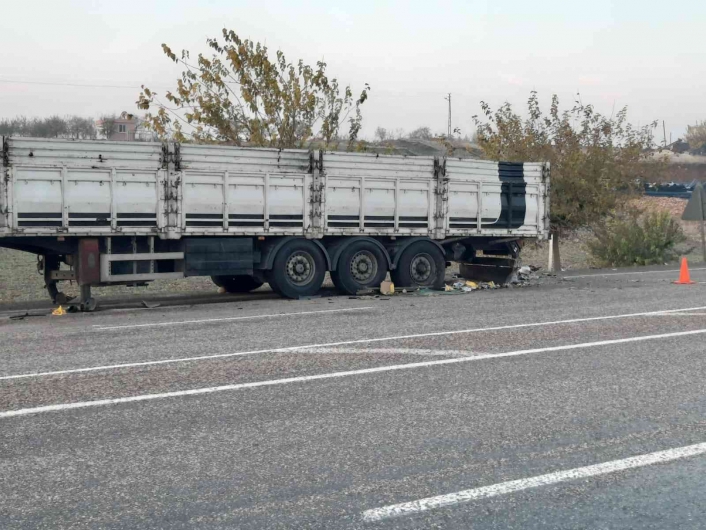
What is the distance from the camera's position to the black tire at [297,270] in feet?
50.9

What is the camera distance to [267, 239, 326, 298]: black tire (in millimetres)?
15523

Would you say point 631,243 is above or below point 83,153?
below

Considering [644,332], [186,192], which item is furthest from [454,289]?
[644,332]

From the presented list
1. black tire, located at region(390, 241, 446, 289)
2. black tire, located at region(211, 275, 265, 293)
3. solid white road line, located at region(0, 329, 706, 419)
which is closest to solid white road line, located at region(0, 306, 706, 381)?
solid white road line, located at region(0, 329, 706, 419)

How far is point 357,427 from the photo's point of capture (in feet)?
18.9

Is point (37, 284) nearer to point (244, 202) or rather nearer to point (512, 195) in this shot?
point (244, 202)

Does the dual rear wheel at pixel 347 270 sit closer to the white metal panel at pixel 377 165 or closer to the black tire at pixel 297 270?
the black tire at pixel 297 270

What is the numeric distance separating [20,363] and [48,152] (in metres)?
6.08

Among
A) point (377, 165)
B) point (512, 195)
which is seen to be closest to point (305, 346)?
point (377, 165)

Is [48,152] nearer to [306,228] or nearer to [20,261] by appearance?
[306,228]

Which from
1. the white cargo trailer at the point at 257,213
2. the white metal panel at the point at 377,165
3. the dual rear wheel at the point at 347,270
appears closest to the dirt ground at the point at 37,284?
the white cargo trailer at the point at 257,213

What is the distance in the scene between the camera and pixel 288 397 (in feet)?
21.8

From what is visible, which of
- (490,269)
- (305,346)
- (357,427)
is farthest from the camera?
(490,269)

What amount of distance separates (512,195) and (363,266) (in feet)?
12.0
